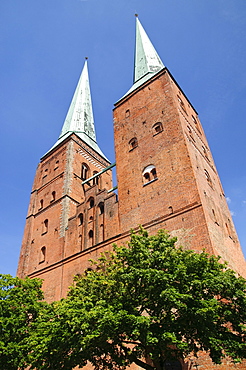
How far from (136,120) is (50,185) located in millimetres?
11287

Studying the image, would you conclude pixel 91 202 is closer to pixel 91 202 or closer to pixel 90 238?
pixel 91 202

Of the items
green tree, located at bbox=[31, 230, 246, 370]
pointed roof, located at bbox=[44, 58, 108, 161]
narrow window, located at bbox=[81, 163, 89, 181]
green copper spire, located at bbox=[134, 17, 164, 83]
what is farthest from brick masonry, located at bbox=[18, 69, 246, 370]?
pointed roof, located at bbox=[44, 58, 108, 161]

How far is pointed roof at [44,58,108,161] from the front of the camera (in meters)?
35.2

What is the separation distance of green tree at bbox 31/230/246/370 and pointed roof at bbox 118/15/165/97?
20.0 m

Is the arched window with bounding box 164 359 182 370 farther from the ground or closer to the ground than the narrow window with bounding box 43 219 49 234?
closer to the ground

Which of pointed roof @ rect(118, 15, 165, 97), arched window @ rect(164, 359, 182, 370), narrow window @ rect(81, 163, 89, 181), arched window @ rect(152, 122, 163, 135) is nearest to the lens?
arched window @ rect(164, 359, 182, 370)

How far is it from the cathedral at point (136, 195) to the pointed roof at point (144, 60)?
250mm

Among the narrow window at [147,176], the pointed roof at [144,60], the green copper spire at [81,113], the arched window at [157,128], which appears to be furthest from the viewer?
the green copper spire at [81,113]

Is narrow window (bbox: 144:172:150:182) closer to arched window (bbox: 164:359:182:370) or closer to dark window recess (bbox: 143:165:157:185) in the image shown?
dark window recess (bbox: 143:165:157:185)

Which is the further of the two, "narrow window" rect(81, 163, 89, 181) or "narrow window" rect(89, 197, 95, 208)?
"narrow window" rect(81, 163, 89, 181)

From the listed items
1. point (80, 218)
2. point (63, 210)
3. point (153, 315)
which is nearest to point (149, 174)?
point (80, 218)

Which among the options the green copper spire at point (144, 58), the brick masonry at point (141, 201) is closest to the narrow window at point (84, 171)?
the brick masonry at point (141, 201)

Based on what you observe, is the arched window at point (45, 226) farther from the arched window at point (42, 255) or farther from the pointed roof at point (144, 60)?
the pointed roof at point (144, 60)

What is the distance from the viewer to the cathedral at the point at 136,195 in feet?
53.9
